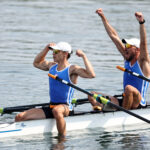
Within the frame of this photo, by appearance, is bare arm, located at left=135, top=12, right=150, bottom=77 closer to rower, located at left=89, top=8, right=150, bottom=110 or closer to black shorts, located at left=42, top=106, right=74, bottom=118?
rower, located at left=89, top=8, right=150, bottom=110

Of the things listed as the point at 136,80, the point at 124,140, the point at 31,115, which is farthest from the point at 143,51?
the point at 31,115

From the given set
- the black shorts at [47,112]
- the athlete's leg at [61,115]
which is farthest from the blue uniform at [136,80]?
the black shorts at [47,112]

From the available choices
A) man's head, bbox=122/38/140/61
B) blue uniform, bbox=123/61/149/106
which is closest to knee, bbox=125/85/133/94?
blue uniform, bbox=123/61/149/106

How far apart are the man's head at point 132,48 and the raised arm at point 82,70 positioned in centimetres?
165

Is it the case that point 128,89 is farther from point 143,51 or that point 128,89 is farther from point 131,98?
point 143,51

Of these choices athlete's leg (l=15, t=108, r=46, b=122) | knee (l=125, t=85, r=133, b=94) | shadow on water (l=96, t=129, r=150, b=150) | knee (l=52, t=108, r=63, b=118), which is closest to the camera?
shadow on water (l=96, t=129, r=150, b=150)

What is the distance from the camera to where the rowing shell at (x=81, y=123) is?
14906 mm

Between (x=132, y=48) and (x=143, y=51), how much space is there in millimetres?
421

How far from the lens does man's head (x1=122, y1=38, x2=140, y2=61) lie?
16094mm

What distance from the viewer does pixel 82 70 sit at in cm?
Answer: 1490

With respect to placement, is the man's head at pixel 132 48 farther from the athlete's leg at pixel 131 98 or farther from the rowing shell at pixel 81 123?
the rowing shell at pixel 81 123

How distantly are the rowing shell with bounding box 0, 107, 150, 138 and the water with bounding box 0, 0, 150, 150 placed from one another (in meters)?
0.17

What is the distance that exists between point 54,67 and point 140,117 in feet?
7.74

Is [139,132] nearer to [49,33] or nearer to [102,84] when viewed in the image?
[102,84]
